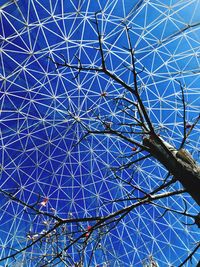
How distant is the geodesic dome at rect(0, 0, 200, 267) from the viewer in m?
24.6

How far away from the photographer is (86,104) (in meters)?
31.2

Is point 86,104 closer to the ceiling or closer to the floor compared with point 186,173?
closer to the ceiling

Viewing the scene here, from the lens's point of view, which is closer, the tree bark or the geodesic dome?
the tree bark

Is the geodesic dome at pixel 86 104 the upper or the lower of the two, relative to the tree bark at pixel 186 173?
upper

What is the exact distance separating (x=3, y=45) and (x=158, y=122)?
15044 millimetres

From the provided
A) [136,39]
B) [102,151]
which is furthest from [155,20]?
[102,151]

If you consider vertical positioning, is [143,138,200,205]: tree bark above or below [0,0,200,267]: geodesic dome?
below

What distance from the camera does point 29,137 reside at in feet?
106

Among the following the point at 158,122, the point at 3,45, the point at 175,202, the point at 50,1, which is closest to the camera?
the point at 50,1

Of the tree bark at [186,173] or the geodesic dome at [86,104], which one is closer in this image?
the tree bark at [186,173]

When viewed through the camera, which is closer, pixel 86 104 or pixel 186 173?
pixel 186 173

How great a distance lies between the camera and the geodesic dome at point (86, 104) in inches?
968

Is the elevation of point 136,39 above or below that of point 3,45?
below

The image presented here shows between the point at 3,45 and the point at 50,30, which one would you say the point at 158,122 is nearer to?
the point at 50,30
